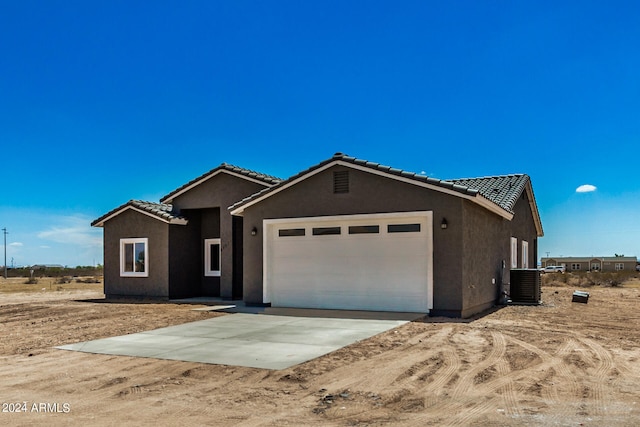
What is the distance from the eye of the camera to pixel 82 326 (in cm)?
1222

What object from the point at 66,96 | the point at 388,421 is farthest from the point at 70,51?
the point at 388,421

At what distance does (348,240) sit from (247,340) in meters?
5.48

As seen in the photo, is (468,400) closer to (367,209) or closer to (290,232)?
(367,209)

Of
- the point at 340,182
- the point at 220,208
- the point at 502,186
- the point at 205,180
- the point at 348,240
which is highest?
the point at 205,180

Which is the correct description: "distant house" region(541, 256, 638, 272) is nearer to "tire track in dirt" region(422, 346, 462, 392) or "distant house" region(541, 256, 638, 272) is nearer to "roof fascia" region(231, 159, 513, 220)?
"roof fascia" region(231, 159, 513, 220)

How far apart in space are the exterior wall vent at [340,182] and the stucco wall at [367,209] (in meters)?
0.11

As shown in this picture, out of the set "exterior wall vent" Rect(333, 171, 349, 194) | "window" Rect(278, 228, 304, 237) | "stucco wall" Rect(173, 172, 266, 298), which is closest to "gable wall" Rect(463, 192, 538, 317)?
"exterior wall vent" Rect(333, 171, 349, 194)

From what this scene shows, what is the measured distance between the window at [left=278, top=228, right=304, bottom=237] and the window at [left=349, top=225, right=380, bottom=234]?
1642 millimetres

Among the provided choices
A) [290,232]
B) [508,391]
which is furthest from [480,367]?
[290,232]

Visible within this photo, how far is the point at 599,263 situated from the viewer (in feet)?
323

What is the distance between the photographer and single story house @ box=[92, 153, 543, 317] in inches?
517

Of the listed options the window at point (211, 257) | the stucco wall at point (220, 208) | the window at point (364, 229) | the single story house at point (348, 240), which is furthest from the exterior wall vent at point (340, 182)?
the window at point (211, 257)

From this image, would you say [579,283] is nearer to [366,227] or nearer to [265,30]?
[366,227]

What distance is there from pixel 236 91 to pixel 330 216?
340 inches
